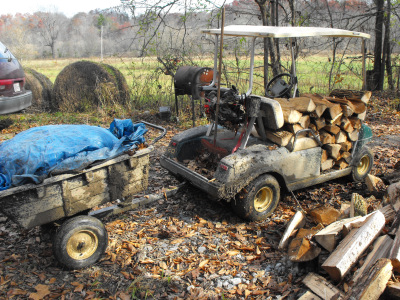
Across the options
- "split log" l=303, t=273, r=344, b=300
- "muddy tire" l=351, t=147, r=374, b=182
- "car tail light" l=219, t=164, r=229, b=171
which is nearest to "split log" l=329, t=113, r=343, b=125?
"muddy tire" l=351, t=147, r=374, b=182

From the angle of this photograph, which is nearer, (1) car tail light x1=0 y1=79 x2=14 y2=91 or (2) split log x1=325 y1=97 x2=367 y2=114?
(2) split log x1=325 y1=97 x2=367 y2=114

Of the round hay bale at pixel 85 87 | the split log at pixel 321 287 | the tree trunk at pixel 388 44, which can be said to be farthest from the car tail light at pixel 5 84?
the tree trunk at pixel 388 44

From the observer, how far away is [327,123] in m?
4.86

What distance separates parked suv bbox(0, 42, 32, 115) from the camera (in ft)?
21.8

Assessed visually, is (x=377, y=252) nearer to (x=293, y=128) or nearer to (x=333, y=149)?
(x=293, y=128)

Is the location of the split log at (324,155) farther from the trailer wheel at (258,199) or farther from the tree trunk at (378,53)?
the tree trunk at (378,53)

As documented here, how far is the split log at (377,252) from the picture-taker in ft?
9.48

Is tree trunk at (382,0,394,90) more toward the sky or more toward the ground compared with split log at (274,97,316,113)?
more toward the sky

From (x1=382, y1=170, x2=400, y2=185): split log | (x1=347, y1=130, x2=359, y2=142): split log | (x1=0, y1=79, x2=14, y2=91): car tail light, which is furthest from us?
(x1=0, y1=79, x2=14, y2=91): car tail light

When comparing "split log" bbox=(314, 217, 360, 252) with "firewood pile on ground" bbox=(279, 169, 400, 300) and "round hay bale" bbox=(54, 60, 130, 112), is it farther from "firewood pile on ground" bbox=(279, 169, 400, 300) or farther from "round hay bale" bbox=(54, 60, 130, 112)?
"round hay bale" bbox=(54, 60, 130, 112)

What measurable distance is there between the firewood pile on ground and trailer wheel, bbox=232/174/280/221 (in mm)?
592

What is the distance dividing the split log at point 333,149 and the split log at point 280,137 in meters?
0.79

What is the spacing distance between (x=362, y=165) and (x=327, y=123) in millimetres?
1319

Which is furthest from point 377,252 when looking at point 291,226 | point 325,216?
point 325,216
